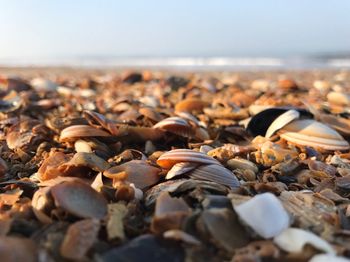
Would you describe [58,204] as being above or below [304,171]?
above

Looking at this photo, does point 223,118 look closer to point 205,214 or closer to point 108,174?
point 108,174

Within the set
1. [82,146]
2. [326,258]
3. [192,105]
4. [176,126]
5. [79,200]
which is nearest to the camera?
[326,258]

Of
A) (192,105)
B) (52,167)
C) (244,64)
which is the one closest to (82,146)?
(52,167)

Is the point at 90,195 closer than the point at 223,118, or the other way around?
the point at 90,195

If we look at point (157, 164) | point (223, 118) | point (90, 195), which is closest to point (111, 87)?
point (223, 118)

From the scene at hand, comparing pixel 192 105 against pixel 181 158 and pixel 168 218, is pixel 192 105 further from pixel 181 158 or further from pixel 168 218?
pixel 168 218

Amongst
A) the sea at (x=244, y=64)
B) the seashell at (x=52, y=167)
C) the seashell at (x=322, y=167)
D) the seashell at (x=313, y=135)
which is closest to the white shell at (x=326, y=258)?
the seashell at (x=322, y=167)

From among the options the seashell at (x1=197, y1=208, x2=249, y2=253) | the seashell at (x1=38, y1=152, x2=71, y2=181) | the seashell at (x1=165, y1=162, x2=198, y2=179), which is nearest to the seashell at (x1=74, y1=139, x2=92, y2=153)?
the seashell at (x1=38, y1=152, x2=71, y2=181)
